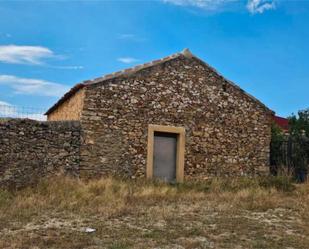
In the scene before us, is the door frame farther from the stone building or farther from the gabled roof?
the gabled roof

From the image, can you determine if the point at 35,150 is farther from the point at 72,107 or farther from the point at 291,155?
the point at 291,155

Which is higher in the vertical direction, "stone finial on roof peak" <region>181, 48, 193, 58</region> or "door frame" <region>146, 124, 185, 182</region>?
"stone finial on roof peak" <region>181, 48, 193, 58</region>

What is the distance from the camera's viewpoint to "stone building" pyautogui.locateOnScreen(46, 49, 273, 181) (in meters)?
12.2

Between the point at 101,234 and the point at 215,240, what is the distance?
1.84m

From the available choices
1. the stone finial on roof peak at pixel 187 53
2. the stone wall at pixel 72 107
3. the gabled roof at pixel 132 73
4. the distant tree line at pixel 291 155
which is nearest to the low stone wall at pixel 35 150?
the stone wall at pixel 72 107

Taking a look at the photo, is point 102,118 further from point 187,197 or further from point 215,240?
point 215,240

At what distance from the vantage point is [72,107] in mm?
13234

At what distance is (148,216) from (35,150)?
443 cm

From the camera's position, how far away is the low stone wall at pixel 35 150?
426 inches

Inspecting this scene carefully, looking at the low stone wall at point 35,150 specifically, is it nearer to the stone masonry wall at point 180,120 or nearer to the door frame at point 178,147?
the stone masonry wall at point 180,120

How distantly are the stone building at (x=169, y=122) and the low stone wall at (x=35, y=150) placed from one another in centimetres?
36

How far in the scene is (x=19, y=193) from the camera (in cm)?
1002

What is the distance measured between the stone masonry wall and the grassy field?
107cm

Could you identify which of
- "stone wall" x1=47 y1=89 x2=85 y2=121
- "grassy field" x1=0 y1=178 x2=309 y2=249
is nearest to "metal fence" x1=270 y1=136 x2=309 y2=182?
"grassy field" x1=0 y1=178 x2=309 y2=249
